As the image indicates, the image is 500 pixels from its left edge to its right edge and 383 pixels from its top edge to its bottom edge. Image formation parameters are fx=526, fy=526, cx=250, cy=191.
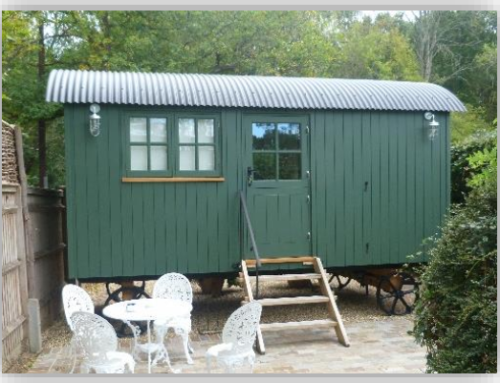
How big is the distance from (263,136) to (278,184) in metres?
0.67

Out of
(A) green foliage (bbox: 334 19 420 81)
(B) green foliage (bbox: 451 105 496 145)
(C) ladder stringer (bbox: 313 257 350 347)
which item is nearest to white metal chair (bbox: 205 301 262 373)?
(C) ladder stringer (bbox: 313 257 350 347)

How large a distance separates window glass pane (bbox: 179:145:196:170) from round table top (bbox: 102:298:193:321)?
6.31 ft

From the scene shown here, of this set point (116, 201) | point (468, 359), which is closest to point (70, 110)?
point (116, 201)

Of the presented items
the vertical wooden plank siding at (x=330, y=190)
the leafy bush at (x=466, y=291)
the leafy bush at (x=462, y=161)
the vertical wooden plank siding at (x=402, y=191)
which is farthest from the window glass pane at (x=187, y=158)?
the leafy bush at (x=462, y=161)

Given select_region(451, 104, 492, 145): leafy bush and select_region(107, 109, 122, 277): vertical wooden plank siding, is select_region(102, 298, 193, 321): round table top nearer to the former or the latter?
select_region(107, 109, 122, 277): vertical wooden plank siding

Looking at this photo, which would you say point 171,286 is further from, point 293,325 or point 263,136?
point 263,136

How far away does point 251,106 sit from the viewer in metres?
6.83

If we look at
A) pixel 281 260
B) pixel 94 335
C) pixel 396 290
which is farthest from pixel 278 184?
pixel 94 335

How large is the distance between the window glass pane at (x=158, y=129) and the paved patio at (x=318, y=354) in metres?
2.49

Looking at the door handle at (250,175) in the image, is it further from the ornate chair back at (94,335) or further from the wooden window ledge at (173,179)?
the ornate chair back at (94,335)

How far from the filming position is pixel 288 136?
711cm

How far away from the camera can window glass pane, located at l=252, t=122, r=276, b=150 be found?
6.99m

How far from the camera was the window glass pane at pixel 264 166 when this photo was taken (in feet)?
23.0

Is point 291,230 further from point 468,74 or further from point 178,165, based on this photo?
point 468,74
